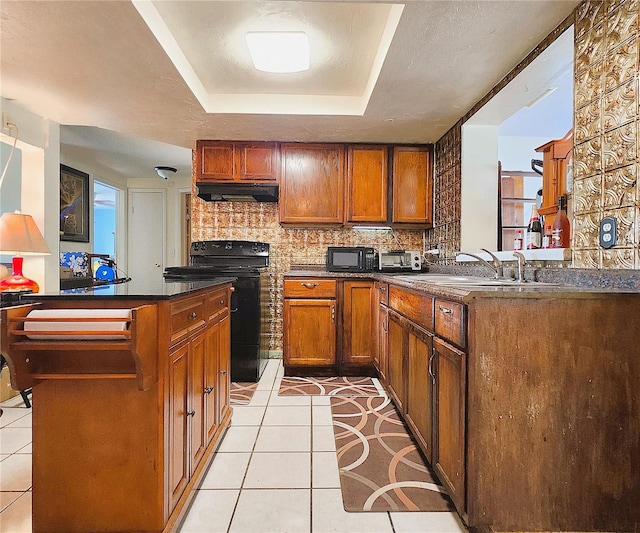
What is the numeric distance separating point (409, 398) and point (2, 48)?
9.72 ft

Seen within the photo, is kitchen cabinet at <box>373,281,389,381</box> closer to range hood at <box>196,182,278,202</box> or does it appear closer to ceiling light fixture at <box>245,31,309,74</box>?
range hood at <box>196,182,278,202</box>

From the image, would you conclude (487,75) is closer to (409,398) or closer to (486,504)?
(409,398)

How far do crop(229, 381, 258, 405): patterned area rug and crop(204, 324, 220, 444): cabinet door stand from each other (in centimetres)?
67

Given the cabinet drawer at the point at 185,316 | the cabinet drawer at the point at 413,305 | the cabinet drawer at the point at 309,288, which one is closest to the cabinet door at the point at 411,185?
the cabinet drawer at the point at 309,288

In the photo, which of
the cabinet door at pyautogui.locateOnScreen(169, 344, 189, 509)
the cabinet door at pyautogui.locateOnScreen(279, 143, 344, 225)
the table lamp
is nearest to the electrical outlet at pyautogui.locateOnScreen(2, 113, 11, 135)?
the table lamp

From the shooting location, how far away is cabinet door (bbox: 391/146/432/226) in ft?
11.4

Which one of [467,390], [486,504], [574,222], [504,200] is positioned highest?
[504,200]

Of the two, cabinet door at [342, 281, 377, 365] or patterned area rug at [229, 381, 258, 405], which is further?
cabinet door at [342, 281, 377, 365]

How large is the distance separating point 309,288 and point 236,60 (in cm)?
179

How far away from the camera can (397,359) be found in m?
2.24

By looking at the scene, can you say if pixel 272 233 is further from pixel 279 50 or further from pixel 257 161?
pixel 279 50

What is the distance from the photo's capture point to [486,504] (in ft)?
4.12

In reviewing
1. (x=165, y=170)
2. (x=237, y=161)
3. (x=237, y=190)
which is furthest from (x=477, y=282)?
(x=165, y=170)

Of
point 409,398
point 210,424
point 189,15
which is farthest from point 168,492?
point 189,15
